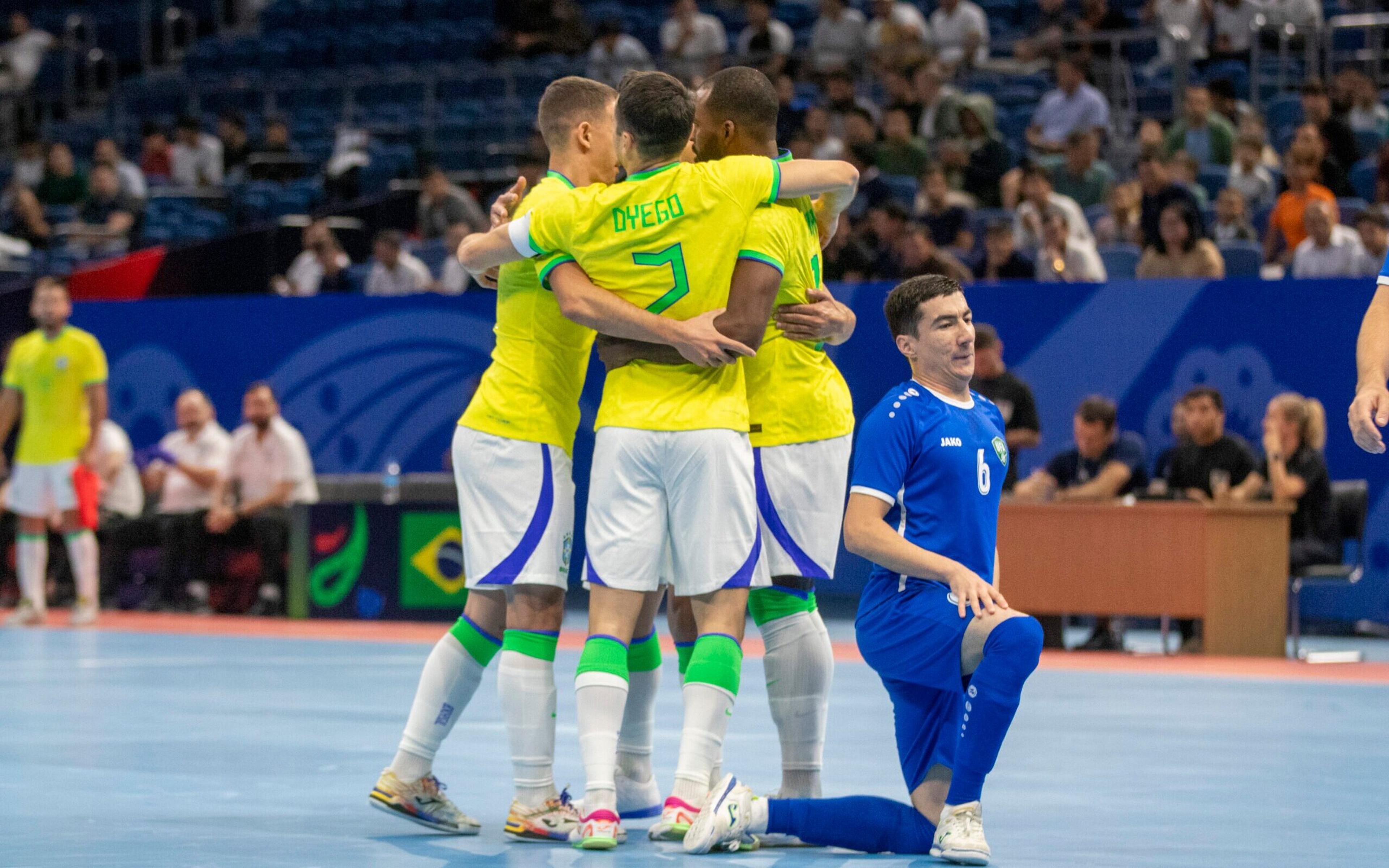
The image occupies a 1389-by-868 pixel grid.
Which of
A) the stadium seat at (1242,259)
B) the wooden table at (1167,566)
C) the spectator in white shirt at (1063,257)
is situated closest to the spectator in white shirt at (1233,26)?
the stadium seat at (1242,259)

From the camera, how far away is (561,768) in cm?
655

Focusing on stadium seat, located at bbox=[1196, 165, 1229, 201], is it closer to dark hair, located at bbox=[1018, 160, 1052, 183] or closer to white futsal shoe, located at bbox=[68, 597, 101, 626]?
dark hair, located at bbox=[1018, 160, 1052, 183]

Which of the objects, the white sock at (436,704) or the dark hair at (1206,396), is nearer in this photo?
the white sock at (436,704)

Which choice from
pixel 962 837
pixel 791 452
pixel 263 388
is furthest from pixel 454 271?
pixel 962 837

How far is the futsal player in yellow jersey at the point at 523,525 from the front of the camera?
5.25m

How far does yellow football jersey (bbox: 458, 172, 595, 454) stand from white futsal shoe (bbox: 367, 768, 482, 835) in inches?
40.6

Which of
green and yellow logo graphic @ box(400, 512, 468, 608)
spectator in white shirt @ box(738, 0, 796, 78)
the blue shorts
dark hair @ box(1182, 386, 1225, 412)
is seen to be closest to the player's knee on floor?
the blue shorts

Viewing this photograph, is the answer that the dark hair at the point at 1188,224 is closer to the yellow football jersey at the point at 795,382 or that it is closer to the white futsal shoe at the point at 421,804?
the yellow football jersey at the point at 795,382

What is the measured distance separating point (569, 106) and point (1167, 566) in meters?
6.64

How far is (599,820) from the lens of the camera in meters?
4.94

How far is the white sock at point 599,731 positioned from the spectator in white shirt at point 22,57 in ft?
66.6

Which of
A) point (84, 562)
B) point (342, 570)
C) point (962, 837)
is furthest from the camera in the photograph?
point (342, 570)

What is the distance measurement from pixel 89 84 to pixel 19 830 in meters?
19.2

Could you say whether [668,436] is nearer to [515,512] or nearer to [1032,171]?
[515,512]
